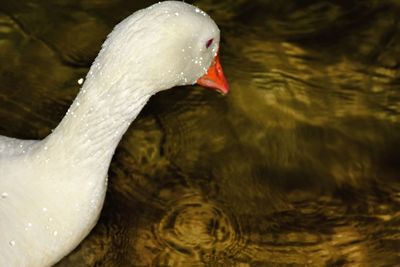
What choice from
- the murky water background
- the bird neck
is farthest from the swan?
the murky water background

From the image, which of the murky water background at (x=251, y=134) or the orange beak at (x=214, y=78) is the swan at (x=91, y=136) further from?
the murky water background at (x=251, y=134)

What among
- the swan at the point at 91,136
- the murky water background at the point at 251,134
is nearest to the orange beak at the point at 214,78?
the swan at the point at 91,136

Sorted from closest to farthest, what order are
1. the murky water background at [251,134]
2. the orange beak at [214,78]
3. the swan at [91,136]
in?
the swan at [91,136], the orange beak at [214,78], the murky water background at [251,134]

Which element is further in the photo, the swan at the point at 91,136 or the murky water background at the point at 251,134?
the murky water background at the point at 251,134

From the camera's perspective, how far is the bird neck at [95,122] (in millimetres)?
2984

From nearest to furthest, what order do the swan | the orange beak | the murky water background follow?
the swan → the orange beak → the murky water background

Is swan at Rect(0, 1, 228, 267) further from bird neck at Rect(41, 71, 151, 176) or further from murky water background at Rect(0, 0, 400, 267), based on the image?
murky water background at Rect(0, 0, 400, 267)

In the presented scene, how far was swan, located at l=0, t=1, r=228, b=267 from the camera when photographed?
114 inches

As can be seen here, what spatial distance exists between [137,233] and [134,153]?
395 mm

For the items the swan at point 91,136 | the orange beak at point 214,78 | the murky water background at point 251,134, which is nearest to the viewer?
the swan at point 91,136

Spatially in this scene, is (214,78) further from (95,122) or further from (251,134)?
(251,134)

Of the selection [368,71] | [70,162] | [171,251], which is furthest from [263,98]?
[70,162]

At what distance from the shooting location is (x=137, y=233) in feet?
12.0

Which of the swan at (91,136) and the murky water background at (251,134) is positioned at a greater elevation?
the swan at (91,136)
